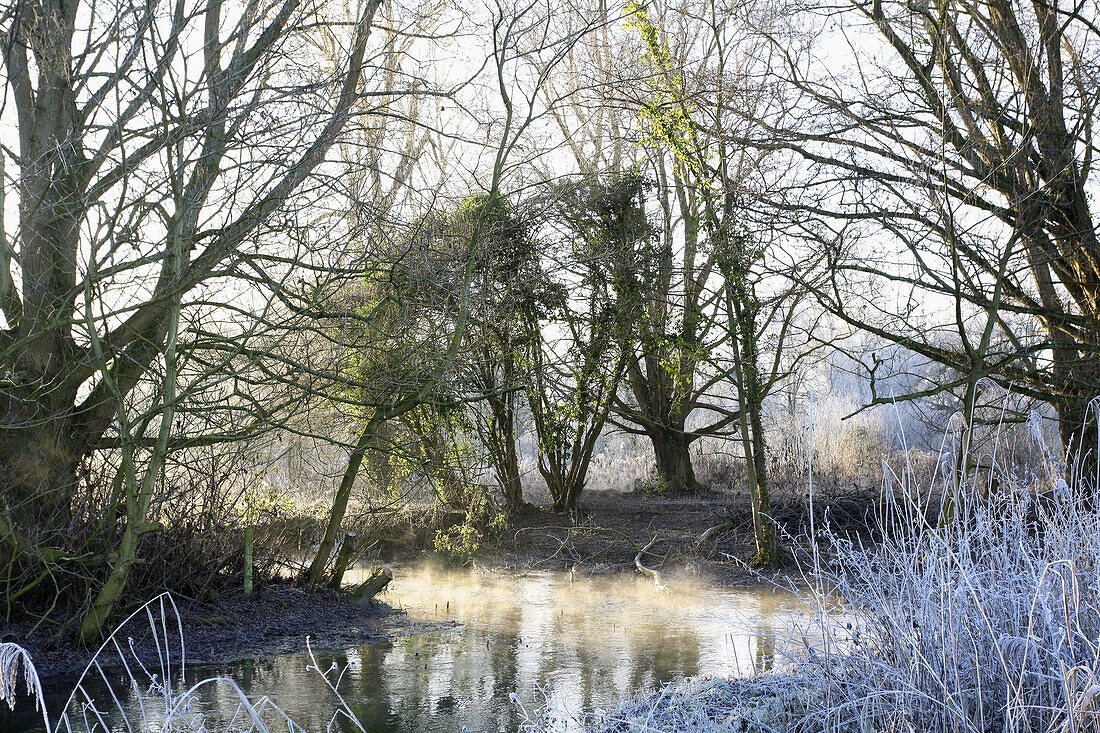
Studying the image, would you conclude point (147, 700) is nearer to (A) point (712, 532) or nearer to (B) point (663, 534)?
(A) point (712, 532)

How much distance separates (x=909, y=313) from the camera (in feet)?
28.4

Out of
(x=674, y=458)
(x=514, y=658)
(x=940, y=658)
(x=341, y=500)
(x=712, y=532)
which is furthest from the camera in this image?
(x=674, y=458)

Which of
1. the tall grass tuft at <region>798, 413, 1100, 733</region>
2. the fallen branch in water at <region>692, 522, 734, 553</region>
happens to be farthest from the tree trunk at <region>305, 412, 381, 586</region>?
the tall grass tuft at <region>798, 413, 1100, 733</region>

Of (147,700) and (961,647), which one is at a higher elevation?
(961,647)

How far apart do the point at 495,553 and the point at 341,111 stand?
247 inches

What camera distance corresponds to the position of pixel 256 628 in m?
7.36

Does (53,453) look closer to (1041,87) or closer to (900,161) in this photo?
(900,161)

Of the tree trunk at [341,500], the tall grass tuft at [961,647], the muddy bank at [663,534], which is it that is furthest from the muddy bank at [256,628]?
the tall grass tuft at [961,647]

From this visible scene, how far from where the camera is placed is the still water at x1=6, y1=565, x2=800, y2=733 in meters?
5.21

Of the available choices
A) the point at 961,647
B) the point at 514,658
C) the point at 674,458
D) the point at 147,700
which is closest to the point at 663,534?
the point at 674,458

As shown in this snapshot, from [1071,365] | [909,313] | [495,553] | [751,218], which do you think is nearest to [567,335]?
[495,553]

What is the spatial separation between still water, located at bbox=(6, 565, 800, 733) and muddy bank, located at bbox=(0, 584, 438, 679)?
26cm

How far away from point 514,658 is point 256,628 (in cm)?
227

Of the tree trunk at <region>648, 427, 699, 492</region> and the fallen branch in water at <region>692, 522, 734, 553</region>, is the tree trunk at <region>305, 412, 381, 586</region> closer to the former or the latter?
the fallen branch in water at <region>692, 522, 734, 553</region>
